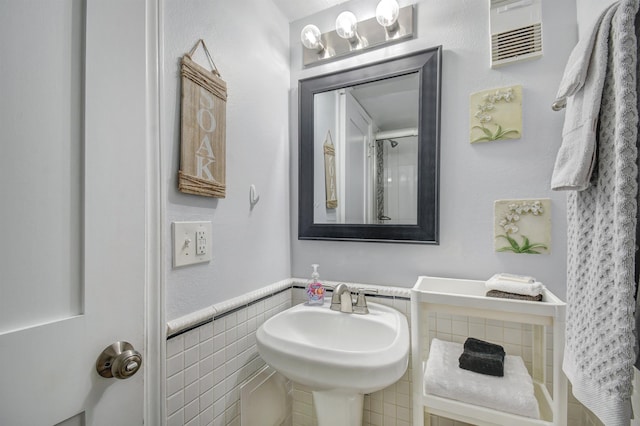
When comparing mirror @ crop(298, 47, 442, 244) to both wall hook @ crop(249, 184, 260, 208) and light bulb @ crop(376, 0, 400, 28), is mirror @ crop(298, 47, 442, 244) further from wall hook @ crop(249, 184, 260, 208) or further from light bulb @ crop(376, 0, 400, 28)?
wall hook @ crop(249, 184, 260, 208)

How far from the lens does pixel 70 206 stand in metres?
0.54

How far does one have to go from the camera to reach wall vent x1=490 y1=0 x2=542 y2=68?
39.3 inches

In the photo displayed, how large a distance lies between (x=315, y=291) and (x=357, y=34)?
1.19 m

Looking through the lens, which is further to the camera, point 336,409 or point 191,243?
point 336,409

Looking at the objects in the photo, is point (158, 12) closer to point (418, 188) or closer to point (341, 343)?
point (418, 188)

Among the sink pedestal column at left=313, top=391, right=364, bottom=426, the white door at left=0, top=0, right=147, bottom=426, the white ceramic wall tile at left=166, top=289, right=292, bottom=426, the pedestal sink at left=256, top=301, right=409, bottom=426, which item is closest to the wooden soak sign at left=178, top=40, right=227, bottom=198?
the white door at left=0, top=0, right=147, bottom=426

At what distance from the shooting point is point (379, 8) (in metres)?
1.17

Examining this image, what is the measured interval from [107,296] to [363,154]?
3.48 ft

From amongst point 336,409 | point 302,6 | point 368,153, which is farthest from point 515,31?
point 336,409

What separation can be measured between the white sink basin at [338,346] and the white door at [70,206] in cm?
39

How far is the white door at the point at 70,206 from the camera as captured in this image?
0.46 metres

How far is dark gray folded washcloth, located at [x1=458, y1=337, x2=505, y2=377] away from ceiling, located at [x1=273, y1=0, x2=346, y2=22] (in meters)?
1.57

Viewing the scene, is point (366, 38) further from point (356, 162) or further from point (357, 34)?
point (356, 162)

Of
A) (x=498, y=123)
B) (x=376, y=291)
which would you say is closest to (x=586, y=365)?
(x=376, y=291)
